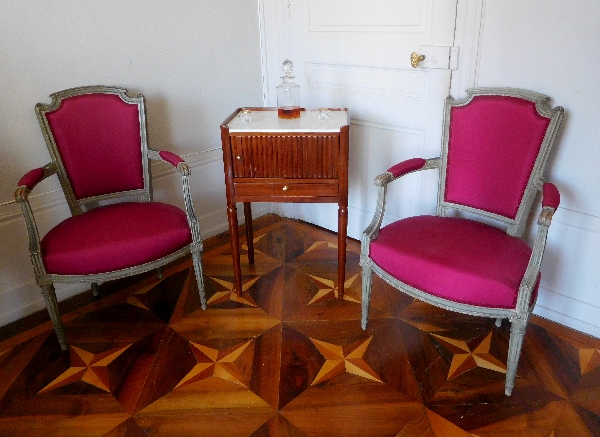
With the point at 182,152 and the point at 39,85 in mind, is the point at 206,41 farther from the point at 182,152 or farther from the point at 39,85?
the point at 39,85

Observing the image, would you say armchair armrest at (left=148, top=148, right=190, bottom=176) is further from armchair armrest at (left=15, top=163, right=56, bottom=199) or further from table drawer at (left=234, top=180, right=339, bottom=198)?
armchair armrest at (left=15, top=163, right=56, bottom=199)

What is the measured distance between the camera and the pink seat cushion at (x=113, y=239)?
1.51 metres

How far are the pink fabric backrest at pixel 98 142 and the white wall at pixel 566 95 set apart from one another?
1.35m

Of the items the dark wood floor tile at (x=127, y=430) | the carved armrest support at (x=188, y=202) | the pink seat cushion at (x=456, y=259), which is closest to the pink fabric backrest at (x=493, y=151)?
the pink seat cushion at (x=456, y=259)

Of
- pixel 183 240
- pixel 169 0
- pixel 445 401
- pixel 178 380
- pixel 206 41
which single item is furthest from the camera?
pixel 206 41

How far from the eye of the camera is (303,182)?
1.69 metres

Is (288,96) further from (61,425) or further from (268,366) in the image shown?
(61,425)

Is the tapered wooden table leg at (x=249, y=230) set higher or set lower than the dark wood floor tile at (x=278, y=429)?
higher

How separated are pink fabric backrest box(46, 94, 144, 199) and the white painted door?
87cm

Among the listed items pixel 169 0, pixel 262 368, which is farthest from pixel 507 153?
pixel 169 0

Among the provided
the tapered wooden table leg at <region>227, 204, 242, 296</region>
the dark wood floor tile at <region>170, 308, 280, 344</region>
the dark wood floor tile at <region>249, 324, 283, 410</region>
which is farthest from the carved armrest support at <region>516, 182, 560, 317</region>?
the tapered wooden table leg at <region>227, 204, 242, 296</region>

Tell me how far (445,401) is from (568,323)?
2.16 feet

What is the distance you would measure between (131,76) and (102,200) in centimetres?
54

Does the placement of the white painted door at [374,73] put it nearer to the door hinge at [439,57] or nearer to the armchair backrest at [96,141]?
the door hinge at [439,57]
